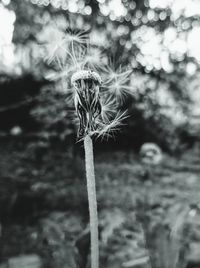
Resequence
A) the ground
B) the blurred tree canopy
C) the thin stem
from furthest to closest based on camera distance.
Answer: the blurred tree canopy → the ground → the thin stem

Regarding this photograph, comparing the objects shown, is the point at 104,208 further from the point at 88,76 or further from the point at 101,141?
the point at 88,76

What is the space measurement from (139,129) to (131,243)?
1.34 meters

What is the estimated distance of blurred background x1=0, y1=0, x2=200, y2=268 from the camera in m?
1.27

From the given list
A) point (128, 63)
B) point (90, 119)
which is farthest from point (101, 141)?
point (90, 119)

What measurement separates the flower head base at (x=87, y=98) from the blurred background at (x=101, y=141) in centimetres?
30

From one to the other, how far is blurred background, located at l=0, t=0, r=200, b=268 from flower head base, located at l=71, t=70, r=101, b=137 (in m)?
0.30

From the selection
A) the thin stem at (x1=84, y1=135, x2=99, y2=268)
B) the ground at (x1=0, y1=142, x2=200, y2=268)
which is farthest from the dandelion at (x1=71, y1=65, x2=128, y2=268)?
the ground at (x1=0, y1=142, x2=200, y2=268)

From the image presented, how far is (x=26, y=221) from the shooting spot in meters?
1.46

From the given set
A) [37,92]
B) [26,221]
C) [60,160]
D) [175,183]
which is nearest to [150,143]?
[175,183]

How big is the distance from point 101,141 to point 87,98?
1.54 metres

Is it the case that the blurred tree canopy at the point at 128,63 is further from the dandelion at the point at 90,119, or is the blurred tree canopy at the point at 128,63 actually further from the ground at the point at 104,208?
the dandelion at the point at 90,119

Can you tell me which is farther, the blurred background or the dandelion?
the blurred background

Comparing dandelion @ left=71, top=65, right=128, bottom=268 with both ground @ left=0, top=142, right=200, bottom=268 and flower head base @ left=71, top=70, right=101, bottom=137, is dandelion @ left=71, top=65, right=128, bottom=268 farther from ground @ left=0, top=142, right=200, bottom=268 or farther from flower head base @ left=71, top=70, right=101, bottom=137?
ground @ left=0, top=142, right=200, bottom=268

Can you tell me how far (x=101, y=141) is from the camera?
223 cm
